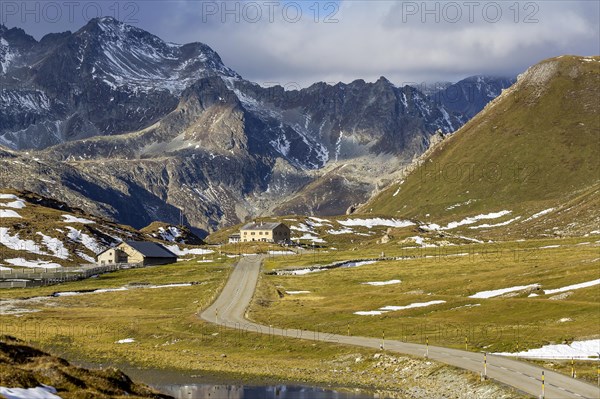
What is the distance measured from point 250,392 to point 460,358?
18.3 m

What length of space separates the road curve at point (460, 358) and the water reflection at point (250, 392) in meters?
10.2

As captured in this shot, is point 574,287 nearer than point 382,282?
Yes

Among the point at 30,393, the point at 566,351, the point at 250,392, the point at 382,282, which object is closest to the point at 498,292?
the point at 382,282

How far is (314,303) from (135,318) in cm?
2669

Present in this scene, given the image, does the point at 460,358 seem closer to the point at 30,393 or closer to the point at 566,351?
the point at 566,351

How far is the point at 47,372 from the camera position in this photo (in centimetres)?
3834

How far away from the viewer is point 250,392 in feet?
222

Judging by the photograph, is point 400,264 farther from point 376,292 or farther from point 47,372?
point 47,372

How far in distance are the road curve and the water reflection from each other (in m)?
10.2

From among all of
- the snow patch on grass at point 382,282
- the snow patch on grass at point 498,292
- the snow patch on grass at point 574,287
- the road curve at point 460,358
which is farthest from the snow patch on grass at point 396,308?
the snow patch on grass at point 382,282

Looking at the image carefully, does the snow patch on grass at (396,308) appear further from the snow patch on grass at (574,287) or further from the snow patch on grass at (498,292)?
the snow patch on grass at (574,287)

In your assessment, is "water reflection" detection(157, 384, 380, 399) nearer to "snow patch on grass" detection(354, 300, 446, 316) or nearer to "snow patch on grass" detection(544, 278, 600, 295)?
"snow patch on grass" detection(354, 300, 446, 316)

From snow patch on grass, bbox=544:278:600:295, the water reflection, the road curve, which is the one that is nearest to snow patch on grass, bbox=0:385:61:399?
the water reflection

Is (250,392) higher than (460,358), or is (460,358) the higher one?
(460,358)
